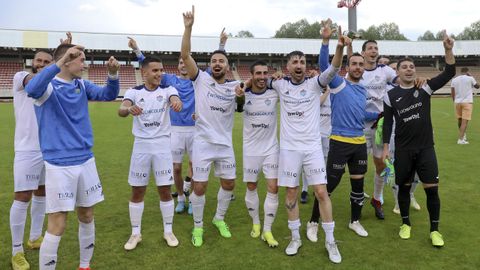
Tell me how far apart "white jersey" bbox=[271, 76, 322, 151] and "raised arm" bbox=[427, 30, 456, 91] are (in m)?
1.57

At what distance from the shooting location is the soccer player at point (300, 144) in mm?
4957

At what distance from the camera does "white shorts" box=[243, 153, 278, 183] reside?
532 cm

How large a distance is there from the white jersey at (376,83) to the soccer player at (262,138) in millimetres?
2129

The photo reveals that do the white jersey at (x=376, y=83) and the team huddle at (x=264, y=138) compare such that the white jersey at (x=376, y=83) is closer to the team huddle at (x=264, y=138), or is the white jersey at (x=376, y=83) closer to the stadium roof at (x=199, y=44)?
the team huddle at (x=264, y=138)

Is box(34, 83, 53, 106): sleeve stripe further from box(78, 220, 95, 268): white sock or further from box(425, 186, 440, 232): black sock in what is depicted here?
box(425, 186, 440, 232): black sock

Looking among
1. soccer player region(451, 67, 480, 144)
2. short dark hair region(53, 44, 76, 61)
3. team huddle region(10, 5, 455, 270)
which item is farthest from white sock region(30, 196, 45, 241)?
soccer player region(451, 67, 480, 144)

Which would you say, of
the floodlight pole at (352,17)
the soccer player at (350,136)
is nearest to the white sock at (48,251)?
the soccer player at (350,136)

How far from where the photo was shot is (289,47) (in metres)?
48.6

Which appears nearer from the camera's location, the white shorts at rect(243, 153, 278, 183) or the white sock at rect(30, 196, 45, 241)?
the white sock at rect(30, 196, 45, 241)

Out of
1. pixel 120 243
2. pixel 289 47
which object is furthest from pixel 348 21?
pixel 120 243

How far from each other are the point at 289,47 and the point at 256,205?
4512cm

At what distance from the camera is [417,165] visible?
5.27 metres

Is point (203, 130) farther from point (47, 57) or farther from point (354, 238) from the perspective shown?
point (354, 238)

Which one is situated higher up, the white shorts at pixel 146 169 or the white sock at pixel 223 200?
the white shorts at pixel 146 169
